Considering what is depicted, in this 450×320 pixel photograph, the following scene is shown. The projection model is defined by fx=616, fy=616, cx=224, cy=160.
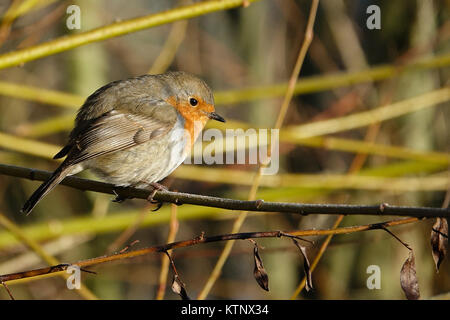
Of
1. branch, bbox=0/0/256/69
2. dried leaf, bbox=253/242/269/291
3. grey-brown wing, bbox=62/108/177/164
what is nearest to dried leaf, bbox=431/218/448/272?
dried leaf, bbox=253/242/269/291

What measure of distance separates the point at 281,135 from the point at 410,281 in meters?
2.12

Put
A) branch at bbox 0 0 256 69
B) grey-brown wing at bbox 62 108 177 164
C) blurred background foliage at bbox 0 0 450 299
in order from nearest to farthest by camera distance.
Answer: branch at bbox 0 0 256 69
grey-brown wing at bbox 62 108 177 164
blurred background foliage at bbox 0 0 450 299

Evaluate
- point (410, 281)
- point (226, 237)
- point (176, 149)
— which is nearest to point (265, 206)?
point (226, 237)

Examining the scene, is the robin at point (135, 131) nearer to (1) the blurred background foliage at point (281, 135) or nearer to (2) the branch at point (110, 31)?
(1) the blurred background foliage at point (281, 135)

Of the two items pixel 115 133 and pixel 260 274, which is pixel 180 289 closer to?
pixel 260 274

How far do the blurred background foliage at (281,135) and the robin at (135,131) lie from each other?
0.41 m

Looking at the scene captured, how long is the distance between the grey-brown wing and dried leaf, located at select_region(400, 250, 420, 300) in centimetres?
177

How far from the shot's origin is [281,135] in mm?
4012

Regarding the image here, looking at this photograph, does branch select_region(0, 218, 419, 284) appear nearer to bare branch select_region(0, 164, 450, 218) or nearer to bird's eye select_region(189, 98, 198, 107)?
bare branch select_region(0, 164, 450, 218)

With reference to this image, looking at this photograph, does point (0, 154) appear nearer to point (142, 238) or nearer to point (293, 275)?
point (142, 238)

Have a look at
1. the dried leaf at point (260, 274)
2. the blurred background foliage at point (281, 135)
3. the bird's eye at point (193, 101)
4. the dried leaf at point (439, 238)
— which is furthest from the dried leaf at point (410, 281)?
the bird's eye at point (193, 101)

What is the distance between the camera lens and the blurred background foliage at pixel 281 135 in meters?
4.07

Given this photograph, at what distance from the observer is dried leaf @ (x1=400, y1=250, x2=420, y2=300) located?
6.43 ft

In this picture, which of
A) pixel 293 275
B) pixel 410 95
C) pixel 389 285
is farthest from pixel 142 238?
pixel 410 95
